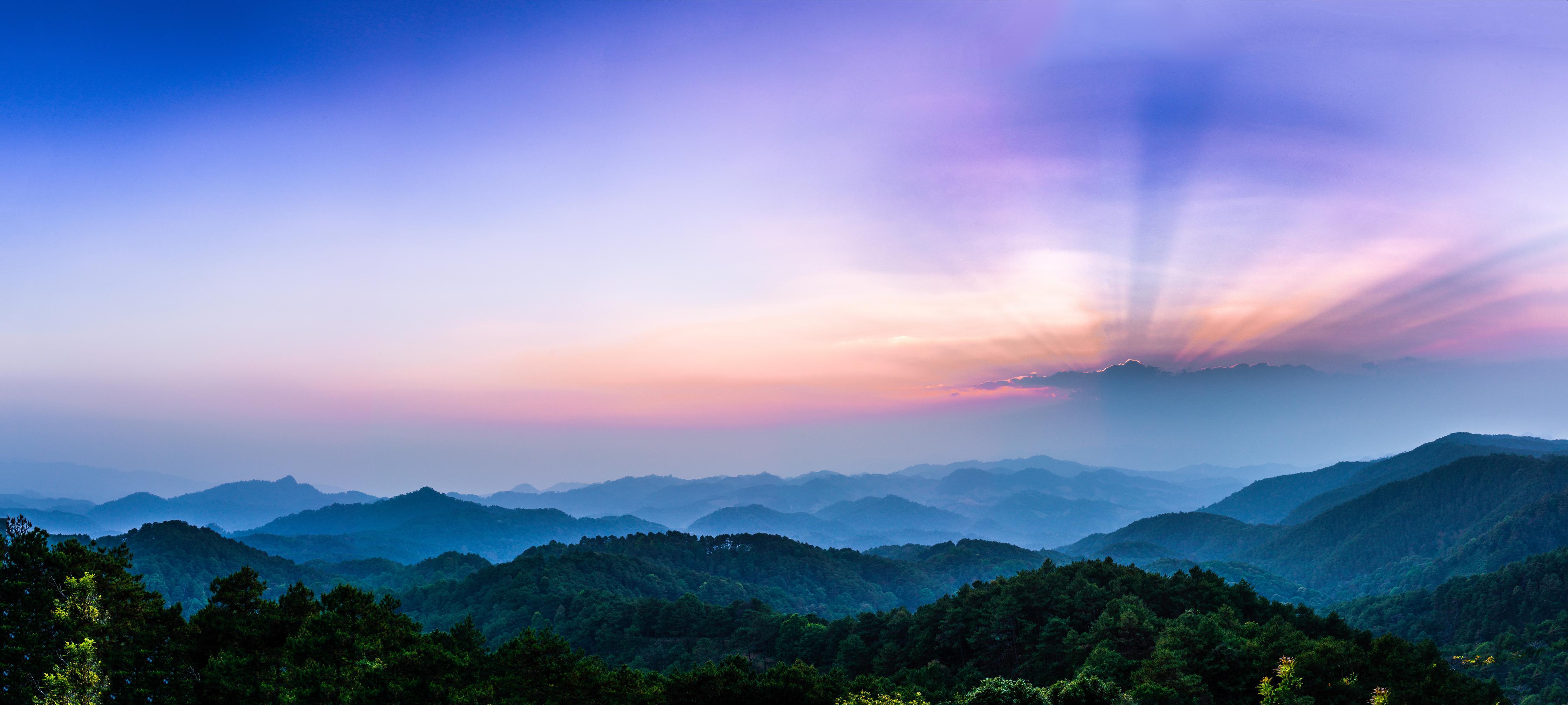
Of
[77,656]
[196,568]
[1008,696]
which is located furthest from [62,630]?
[196,568]

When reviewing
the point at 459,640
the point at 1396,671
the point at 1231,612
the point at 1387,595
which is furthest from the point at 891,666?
the point at 1387,595

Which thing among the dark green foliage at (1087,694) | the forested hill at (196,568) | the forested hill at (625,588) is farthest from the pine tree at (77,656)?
the forested hill at (196,568)

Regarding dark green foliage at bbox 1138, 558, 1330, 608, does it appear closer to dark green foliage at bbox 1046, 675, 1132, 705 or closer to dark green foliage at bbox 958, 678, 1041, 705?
dark green foliage at bbox 1046, 675, 1132, 705

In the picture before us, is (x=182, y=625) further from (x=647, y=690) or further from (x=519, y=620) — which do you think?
(x=519, y=620)

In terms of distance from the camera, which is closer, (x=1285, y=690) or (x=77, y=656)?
(x=77, y=656)

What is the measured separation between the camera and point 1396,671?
40.1 m

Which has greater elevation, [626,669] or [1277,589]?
[626,669]

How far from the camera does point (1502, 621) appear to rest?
10625cm

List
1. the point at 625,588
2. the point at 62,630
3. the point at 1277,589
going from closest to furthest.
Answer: the point at 62,630 < the point at 625,588 < the point at 1277,589

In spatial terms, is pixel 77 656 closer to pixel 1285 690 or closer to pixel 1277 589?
pixel 1285 690

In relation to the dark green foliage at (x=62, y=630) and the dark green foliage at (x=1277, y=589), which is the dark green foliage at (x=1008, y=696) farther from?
the dark green foliage at (x=1277, y=589)

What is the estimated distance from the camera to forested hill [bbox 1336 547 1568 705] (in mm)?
83000

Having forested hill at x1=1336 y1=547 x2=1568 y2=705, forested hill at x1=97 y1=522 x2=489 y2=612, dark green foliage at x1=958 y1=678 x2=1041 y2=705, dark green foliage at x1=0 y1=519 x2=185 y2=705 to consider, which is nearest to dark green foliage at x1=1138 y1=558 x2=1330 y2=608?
forested hill at x1=1336 y1=547 x2=1568 y2=705

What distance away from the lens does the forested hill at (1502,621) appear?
272 ft
